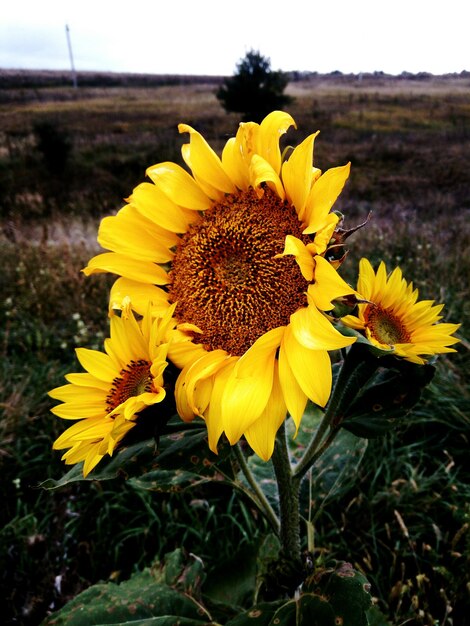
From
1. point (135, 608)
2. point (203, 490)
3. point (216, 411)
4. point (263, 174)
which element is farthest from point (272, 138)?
point (203, 490)

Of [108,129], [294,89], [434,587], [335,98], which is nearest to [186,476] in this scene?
[434,587]

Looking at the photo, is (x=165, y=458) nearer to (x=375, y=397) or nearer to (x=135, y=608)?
(x=375, y=397)

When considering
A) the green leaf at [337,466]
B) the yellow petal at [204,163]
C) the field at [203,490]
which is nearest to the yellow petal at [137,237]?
the yellow petal at [204,163]

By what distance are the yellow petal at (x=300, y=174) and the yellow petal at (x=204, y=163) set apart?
0.15 meters

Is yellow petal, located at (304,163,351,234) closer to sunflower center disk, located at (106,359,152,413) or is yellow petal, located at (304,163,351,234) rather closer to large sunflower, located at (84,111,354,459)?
large sunflower, located at (84,111,354,459)

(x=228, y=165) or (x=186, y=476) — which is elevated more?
(x=228, y=165)

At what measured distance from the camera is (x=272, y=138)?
0.92 m

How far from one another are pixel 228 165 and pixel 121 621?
46.7 inches

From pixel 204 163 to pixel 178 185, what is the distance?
75 millimetres

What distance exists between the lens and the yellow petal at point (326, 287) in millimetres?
756

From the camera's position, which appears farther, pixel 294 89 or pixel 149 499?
pixel 294 89

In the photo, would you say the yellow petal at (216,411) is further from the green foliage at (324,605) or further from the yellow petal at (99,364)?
the green foliage at (324,605)

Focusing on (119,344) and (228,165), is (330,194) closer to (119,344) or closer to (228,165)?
(228,165)

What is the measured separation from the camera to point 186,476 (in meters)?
1.33
